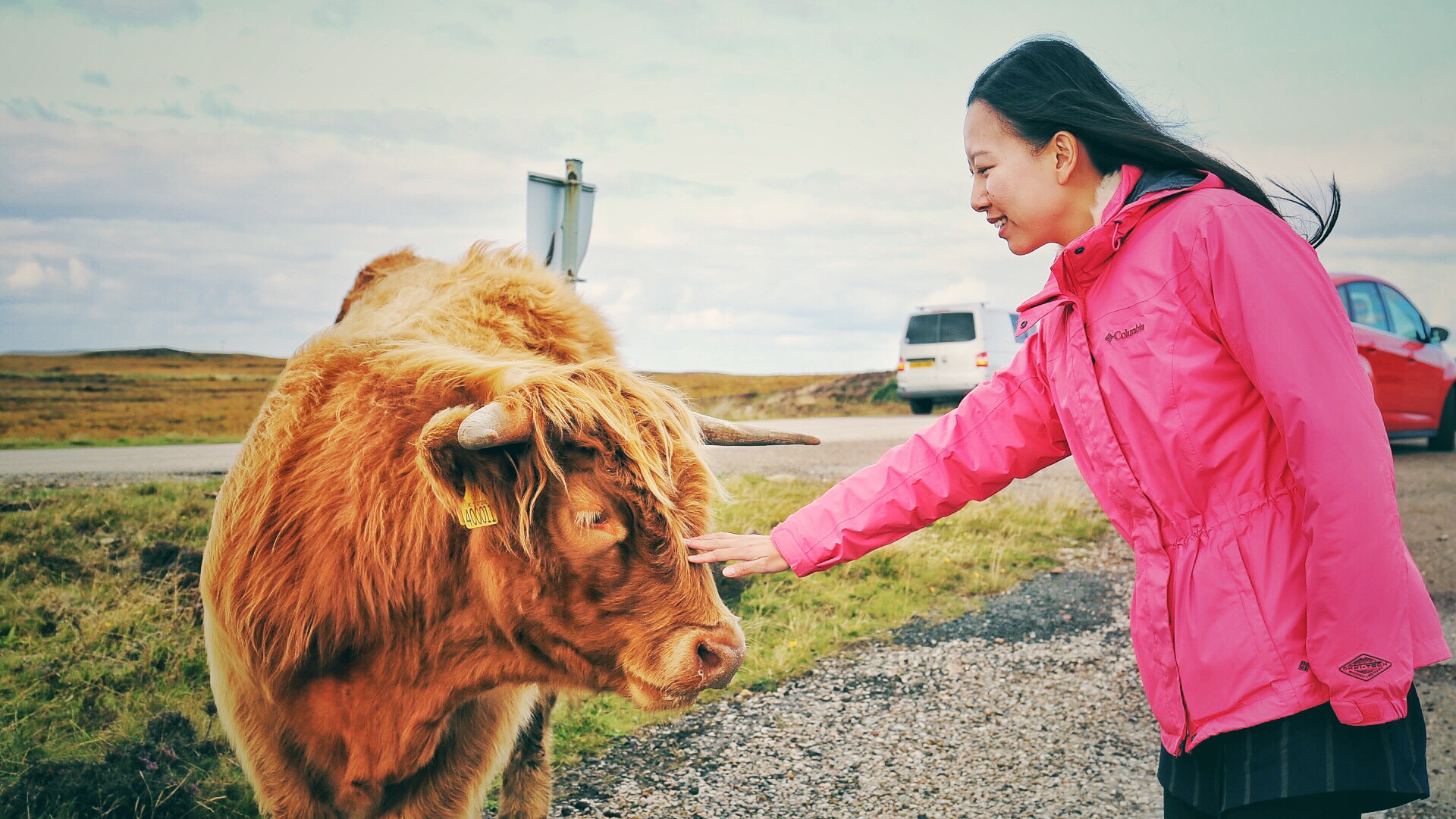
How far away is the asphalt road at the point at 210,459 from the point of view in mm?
9594

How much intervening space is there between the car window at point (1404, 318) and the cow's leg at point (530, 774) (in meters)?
12.3

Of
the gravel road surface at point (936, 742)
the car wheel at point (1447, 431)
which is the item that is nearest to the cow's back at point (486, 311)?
the gravel road surface at point (936, 742)

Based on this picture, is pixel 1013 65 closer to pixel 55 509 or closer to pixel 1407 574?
pixel 1407 574

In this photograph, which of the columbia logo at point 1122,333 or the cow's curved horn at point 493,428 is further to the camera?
the cow's curved horn at point 493,428

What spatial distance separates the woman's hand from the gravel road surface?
60.3 inches

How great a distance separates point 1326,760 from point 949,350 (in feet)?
52.5

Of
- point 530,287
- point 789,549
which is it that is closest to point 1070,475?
point 530,287

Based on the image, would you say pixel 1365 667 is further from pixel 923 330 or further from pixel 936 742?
pixel 923 330

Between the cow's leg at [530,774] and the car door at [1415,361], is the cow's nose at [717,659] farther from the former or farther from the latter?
the car door at [1415,361]

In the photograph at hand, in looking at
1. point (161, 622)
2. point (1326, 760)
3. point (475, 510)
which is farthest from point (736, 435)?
point (161, 622)

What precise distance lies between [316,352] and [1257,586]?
291 centimetres

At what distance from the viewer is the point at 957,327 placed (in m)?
17.7

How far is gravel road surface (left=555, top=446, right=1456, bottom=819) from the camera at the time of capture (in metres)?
3.66

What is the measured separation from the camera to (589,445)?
8.09 ft
